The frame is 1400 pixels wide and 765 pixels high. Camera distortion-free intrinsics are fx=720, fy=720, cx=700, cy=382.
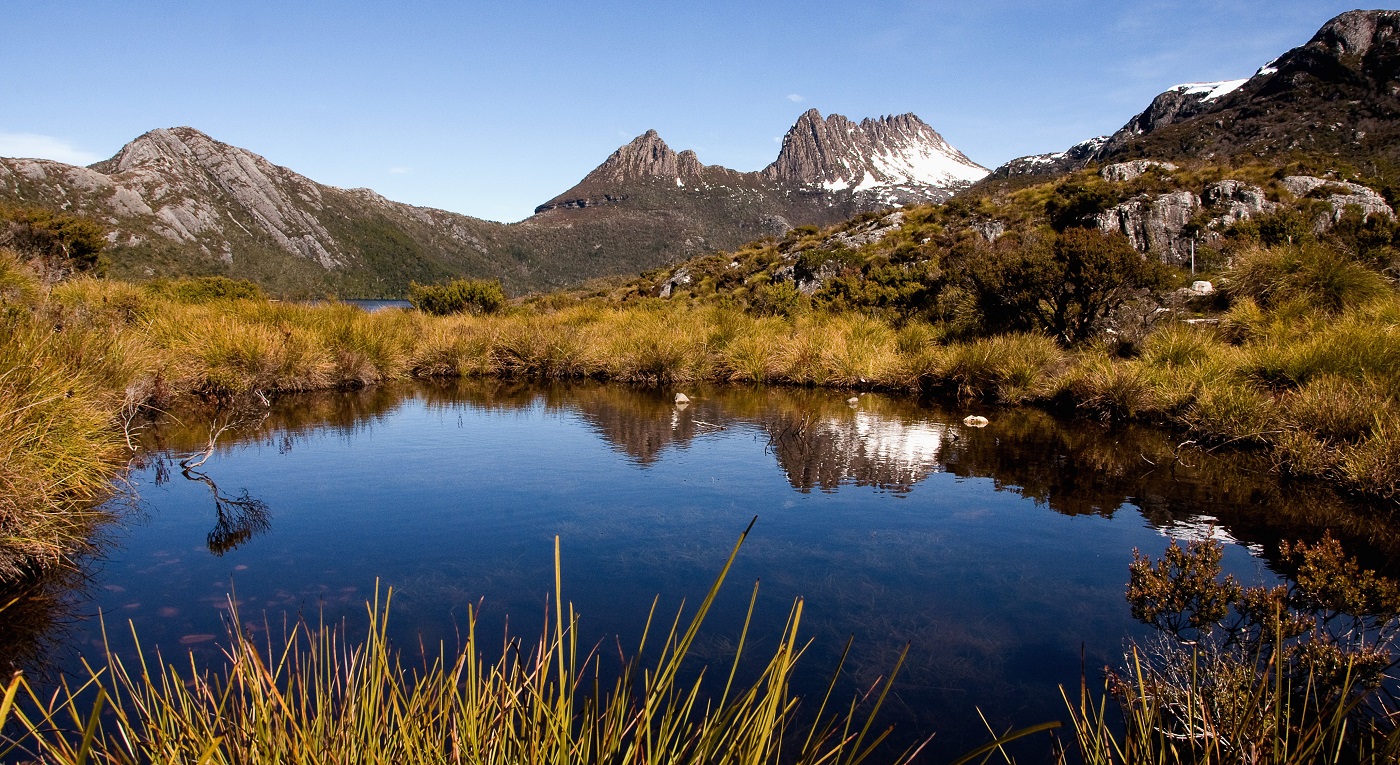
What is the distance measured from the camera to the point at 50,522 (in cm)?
479

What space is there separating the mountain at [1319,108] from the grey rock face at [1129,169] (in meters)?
26.6

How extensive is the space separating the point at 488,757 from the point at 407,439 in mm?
8717

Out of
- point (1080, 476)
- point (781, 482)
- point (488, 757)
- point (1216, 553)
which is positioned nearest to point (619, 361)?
point (781, 482)

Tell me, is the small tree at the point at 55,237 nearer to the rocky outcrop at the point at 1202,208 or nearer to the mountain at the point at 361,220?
the rocky outcrop at the point at 1202,208

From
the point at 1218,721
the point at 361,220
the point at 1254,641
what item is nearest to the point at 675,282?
the point at 1254,641

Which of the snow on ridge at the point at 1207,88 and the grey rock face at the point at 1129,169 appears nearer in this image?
the grey rock face at the point at 1129,169

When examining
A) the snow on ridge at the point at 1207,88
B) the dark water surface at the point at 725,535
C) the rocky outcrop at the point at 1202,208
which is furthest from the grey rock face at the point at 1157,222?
the snow on ridge at the point at 1207,88

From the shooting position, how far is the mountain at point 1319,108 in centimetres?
5453

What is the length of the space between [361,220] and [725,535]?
158536mm

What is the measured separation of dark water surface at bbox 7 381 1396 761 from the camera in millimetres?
4211

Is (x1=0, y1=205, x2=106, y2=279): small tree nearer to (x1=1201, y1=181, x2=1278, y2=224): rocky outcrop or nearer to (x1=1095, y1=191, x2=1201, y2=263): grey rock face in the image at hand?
(x1=1095, y1=191, x2=1201, y2=263): grey rock face

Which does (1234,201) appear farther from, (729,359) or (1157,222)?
(729,359)

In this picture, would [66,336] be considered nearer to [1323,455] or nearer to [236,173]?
[1323,455]

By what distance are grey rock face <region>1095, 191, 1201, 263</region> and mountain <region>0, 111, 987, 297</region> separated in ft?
261
